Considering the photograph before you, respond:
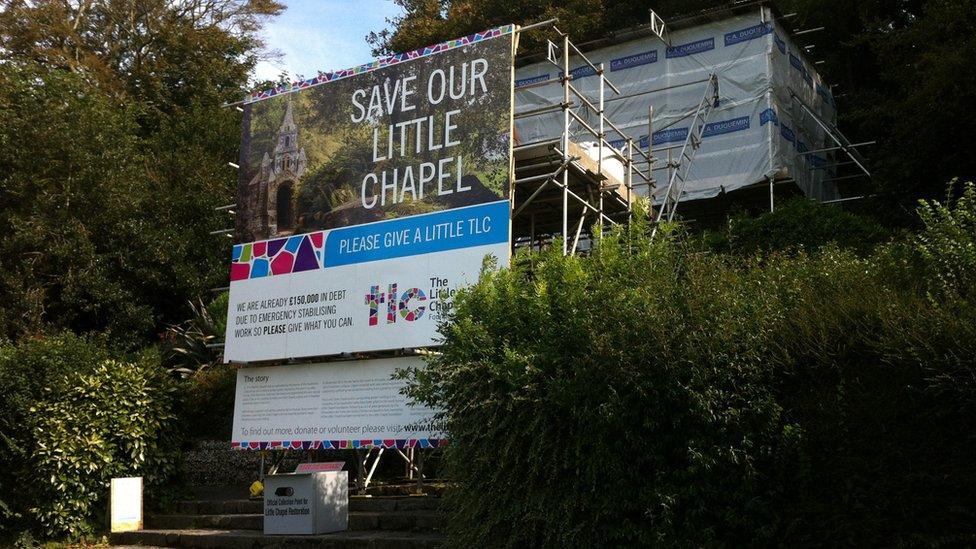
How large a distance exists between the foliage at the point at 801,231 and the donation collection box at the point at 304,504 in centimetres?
686

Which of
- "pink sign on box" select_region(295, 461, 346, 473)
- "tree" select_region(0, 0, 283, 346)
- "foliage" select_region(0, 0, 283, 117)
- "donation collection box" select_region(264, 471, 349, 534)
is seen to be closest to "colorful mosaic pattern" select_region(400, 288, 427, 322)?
"pink sign on box" select_region(295, 461, 346, 473)

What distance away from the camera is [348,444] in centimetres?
1183

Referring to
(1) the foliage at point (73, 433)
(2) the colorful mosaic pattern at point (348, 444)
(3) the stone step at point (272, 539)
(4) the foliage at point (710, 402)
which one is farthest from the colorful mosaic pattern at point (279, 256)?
(4) the foliage at point (710, 402)

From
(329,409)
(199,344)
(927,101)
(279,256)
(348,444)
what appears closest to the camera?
(348,444)

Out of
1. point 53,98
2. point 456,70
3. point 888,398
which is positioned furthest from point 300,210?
point 53,98

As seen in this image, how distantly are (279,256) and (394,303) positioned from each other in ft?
7.25

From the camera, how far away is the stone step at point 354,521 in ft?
34.4

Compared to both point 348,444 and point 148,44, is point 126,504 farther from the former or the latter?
point 148,44

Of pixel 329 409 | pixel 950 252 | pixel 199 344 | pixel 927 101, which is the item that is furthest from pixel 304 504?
pixel 927 101

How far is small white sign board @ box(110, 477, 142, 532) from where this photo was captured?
499 inches

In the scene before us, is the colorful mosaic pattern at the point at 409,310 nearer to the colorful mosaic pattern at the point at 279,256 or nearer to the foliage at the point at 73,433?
the colorful mosaic pattern at the point at 279,256

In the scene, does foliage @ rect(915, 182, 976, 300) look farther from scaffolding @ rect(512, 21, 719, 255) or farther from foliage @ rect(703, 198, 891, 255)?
foliage @ rect(703, 198, 891, 255)

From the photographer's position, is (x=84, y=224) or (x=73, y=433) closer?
(x=73, y=433)

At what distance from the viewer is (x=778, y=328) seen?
7660mm
